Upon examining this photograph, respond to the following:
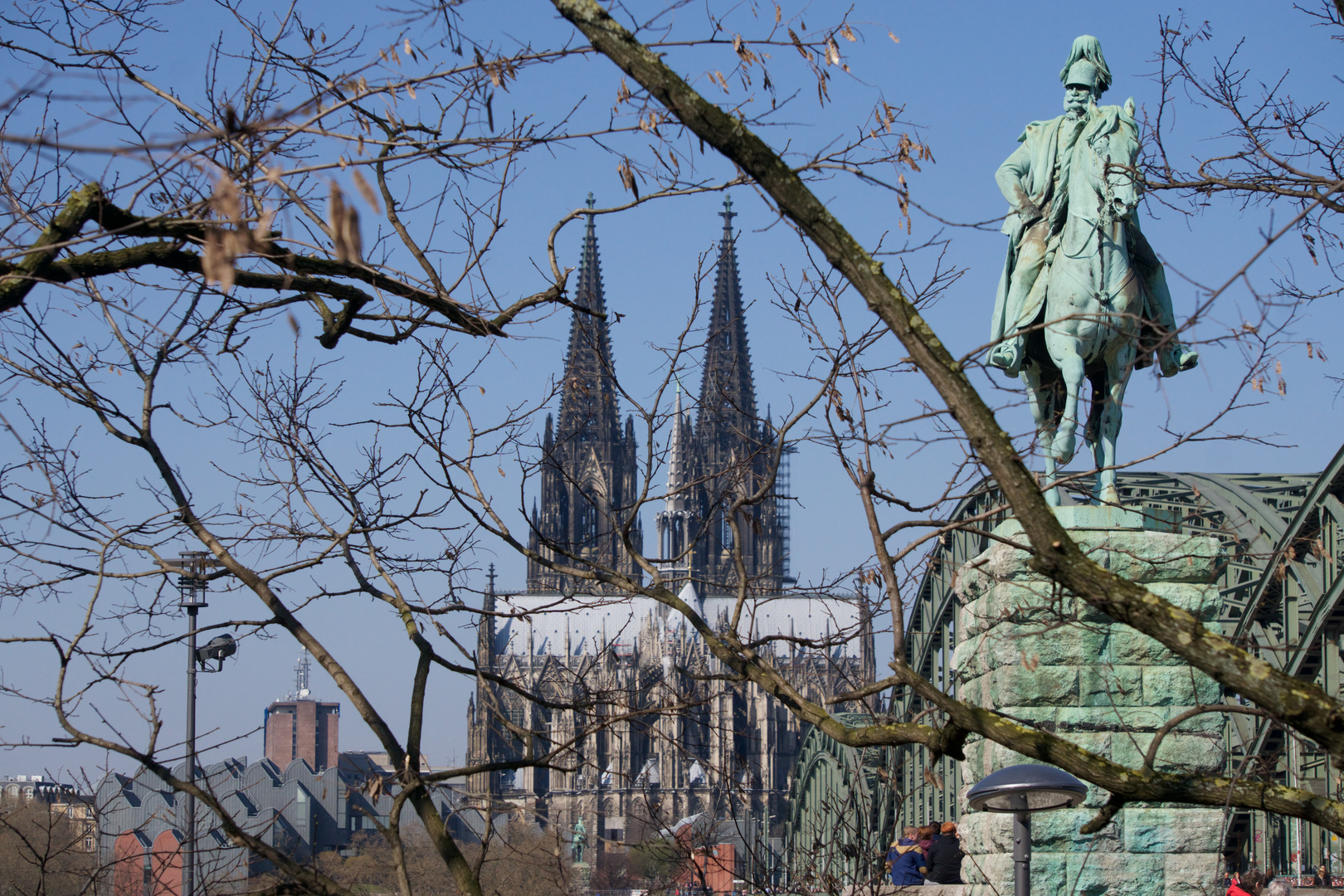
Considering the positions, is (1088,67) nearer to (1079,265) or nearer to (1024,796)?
(1079,265)

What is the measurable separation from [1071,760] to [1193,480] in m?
21.8

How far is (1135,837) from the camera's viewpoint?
8.54 m

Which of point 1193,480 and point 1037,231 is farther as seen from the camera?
point 1193,480

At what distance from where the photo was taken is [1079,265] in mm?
9086

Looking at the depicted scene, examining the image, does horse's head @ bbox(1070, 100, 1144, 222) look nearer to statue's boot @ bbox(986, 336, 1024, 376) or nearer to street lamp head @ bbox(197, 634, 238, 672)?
statue's boot @ bbox(986, 336, 1024, 376)

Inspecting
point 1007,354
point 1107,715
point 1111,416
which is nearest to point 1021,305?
point 1007,354

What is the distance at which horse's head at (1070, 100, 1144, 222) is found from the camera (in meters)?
8.97

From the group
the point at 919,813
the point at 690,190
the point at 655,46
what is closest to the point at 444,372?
the point at 690,190

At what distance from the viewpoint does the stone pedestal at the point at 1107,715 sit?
8.45 m

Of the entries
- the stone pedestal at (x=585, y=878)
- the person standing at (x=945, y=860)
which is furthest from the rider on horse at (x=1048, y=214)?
the stone pedestal at (x=585, y=878)

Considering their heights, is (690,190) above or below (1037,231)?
below

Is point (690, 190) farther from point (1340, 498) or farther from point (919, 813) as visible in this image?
point (919, 813)

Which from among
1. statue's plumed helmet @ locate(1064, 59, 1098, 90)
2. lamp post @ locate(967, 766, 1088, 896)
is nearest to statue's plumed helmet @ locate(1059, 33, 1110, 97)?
statue's plumed helmet @ locate(1064, 59, 1098, 90)

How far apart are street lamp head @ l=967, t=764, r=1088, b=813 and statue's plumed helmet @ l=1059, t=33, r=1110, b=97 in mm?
4529
